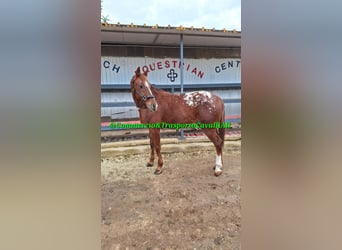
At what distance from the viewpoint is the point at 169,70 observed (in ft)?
15.1

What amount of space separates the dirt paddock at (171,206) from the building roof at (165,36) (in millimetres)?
2220

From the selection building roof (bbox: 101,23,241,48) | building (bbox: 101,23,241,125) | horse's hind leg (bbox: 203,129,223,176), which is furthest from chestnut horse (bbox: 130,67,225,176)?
building (bbox: 101,23,241,125)

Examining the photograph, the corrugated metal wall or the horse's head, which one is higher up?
the corrugated metal wall

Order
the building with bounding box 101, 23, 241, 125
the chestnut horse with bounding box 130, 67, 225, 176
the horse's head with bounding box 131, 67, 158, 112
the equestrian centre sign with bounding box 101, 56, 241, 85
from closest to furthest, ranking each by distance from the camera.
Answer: the horse's head with bounding box 131, 67, 158, 112 < the chestnut horse with bounding box 130, 67, 225, 176 < the building with bounding box 101, 23, 241, 125 < the equestrian centre sign with bounding box 101, 56, 241, 85

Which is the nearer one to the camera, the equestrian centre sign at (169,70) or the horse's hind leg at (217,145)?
the horse's hind leg at (217,145)

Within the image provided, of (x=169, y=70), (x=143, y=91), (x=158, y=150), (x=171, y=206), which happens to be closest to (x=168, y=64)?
(x=169, y=70)

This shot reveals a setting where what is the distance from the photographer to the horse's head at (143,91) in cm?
275

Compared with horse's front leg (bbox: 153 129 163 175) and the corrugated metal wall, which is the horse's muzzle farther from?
the corrugated metal wall

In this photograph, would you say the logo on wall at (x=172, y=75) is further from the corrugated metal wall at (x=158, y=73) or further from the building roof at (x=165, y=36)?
the building roof at (x=165, y=36)

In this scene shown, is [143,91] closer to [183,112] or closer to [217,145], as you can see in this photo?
[183,112]

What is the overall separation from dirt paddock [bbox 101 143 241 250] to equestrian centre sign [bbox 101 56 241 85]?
1.94 meters

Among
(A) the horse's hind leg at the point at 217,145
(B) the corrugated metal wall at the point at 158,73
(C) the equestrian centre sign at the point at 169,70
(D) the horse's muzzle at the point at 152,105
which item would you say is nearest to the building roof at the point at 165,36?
(B) the corrugated metal wall at the point at 158,73

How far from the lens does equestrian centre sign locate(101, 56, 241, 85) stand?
14.2 ft
